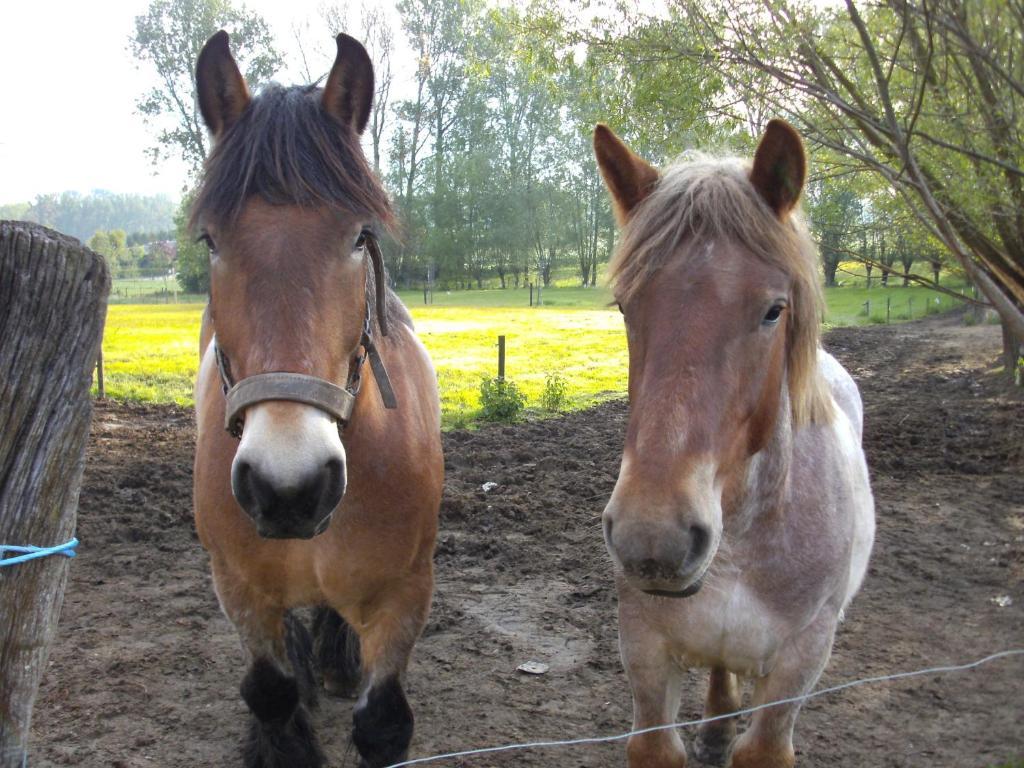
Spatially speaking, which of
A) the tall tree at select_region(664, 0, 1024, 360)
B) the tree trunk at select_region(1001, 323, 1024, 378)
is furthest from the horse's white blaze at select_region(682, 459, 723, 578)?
the tree trunk at select_region(1001, 323, 1024, 378)

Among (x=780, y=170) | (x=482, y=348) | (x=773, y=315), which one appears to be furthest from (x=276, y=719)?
(x=482, y=348)

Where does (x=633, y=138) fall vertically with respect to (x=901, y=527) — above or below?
above

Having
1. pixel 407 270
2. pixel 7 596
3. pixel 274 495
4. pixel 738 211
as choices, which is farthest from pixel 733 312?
pixel 407 270

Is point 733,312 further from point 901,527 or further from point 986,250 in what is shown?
point 986,250

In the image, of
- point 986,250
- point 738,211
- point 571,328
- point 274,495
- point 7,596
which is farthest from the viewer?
point 571,328

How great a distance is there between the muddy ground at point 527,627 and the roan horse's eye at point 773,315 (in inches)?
88.7

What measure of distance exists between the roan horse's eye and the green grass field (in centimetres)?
47

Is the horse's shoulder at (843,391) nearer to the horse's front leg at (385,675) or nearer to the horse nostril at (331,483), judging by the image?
the horse's front leg at (385,675)

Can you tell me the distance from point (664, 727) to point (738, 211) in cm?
157

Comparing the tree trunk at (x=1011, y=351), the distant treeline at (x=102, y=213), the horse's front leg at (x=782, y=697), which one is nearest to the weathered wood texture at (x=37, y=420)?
the horse's front leg at (x=782, y=697)

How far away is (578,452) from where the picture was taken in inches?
329

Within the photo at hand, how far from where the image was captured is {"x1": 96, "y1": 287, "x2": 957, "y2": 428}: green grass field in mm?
12258

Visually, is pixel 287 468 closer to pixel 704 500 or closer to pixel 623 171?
pixel 704 500

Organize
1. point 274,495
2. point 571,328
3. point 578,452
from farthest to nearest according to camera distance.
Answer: point 571,328, point 578,452, point 274,495
